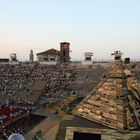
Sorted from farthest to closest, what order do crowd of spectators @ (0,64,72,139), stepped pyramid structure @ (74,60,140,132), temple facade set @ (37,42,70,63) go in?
temple facade set @ (37,42,70,63)
crowd of spectators @ (0,64,72,139)
stepped pyramid structure @ (74,60,140,132)

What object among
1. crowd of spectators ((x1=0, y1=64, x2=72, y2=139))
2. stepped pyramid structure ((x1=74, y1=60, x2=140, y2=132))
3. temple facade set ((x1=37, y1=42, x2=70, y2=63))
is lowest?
crowd of spectators ((x1=0, y1=64, x2=72, y2=139))

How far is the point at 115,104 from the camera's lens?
35.4 feet

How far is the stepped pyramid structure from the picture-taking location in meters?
10.1

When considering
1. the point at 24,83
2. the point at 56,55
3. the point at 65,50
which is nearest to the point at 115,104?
the point at 24,83

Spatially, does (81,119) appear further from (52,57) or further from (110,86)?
(52,57)

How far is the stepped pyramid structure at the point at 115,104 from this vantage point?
10062mm

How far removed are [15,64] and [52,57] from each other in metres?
8.58

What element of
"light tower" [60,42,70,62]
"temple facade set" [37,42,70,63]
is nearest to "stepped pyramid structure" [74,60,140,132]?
"temple facade set" [37,42,70,63]

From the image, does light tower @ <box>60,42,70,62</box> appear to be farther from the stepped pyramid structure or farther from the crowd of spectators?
the stepped pyramid structure

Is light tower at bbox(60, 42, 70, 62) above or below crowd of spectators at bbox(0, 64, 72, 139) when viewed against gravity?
above

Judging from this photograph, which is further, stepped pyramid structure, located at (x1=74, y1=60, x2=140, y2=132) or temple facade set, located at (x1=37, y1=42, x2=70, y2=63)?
temple facade set, located at (x1=37, y1=42, x2=70, y2=63)

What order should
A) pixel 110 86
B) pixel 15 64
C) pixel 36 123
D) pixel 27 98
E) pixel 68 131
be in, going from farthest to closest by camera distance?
pixel 15 64
pixel 27 98
pixel 36 123
pixel 110 86
pixel 68 131

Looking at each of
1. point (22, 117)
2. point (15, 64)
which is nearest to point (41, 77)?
point (15, 64)

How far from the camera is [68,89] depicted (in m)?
52.0
